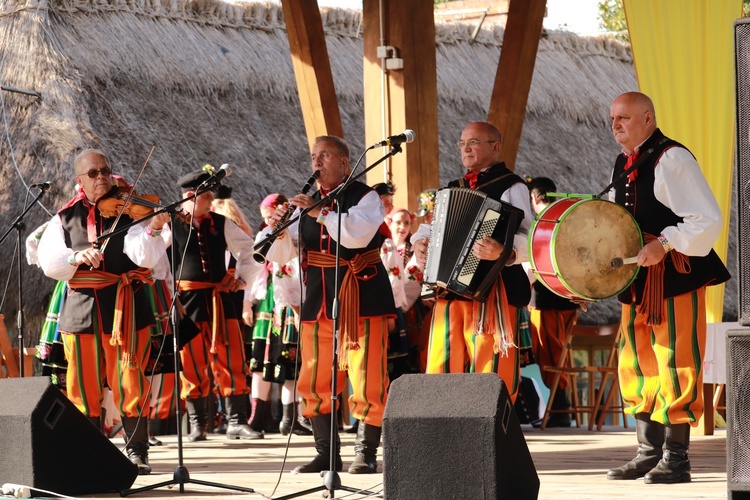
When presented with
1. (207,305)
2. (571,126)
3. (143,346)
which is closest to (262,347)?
(207,305)

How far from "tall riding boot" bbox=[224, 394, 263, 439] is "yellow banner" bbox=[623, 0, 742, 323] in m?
3.41

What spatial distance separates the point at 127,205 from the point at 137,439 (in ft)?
4.29

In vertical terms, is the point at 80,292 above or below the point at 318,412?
above

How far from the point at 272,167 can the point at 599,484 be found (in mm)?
7936

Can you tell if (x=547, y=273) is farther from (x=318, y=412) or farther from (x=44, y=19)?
(x=44, y=19)

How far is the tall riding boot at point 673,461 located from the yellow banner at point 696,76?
2.79 metres

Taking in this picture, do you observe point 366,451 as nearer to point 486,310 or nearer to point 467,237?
point 486,310

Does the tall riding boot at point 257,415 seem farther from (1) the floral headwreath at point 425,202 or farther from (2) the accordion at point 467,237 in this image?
(2) the accordion at point 467,237

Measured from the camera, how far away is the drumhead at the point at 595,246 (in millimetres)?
5215

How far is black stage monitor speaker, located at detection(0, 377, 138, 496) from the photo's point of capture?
501cm

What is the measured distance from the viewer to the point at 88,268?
6.40 metres

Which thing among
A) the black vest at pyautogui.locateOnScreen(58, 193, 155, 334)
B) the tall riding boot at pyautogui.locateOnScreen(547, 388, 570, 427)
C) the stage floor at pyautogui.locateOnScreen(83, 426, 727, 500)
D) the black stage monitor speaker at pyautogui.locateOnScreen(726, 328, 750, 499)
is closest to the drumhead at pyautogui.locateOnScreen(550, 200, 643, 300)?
the stage floor at pyautogui.locateOnScreen(83, 426, 727, 500)

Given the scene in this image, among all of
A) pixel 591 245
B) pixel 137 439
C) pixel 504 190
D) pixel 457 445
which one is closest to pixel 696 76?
pixel 504 190

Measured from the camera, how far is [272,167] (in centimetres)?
1262
